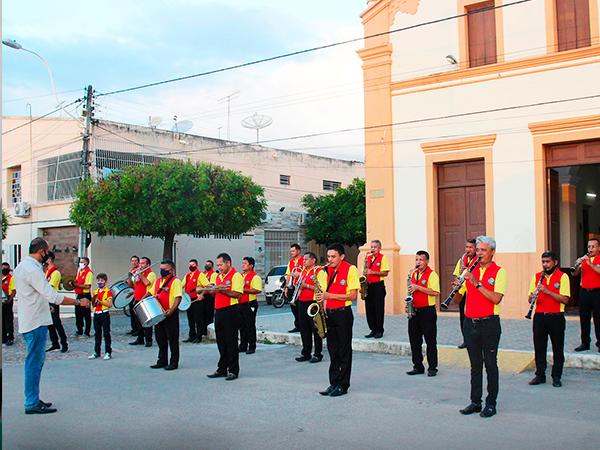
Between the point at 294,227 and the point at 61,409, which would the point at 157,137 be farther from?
the point at 61,409

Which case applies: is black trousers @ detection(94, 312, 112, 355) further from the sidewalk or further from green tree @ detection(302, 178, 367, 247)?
green tree @ detection(302, 178, 367, 247)

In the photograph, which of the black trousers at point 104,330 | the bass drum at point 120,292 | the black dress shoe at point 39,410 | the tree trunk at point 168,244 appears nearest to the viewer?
the black dress shoe at point 39,410

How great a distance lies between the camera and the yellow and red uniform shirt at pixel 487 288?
628 centimetres

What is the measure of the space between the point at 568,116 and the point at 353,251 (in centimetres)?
2213

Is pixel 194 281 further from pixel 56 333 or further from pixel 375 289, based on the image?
pixel 375 289

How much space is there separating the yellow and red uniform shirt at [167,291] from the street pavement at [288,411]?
1.10 metres

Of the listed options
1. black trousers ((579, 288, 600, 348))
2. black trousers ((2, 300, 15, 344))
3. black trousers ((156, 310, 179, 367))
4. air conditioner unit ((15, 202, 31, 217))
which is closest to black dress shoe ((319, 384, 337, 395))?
black trousers ((156, 310, 179, 367))

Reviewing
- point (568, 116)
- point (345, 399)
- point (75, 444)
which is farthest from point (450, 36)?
point (75, 444)

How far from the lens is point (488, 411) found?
6203 mm

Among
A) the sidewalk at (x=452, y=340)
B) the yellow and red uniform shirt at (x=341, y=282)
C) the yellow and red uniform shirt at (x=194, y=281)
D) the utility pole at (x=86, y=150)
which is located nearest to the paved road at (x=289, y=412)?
the sidewalk at (x=452, y=340)

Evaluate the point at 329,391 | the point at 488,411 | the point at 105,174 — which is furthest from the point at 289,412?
the point at 105,174

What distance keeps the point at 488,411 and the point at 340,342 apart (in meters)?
1.93

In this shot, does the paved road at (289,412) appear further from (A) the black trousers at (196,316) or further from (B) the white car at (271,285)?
(B) the white car at (271,285)

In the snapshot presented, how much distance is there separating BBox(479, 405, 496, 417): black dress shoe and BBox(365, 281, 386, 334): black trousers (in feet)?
16.5
